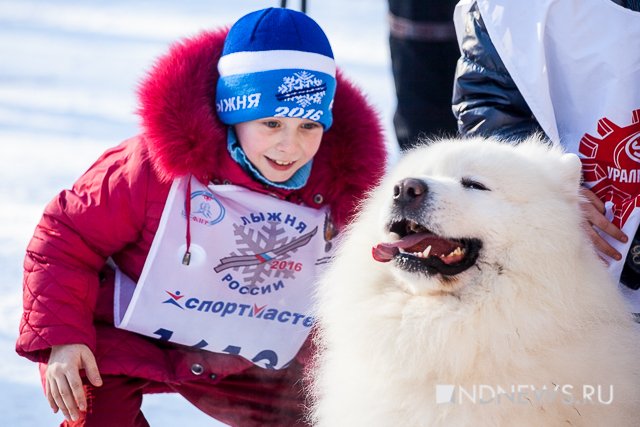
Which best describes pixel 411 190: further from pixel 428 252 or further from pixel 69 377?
pixel 69 377

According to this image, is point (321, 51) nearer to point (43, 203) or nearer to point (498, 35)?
point (498, 35)

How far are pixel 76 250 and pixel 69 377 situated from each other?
0.40 metres

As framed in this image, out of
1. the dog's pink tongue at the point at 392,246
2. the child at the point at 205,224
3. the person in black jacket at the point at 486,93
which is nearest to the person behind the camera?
the dog's pink tongue at the point at 392,246

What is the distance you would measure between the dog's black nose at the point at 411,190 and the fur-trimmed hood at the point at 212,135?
0.84 m

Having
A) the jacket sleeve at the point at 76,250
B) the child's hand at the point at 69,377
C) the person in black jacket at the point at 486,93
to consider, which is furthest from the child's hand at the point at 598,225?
the child's hand at the point at 69,377

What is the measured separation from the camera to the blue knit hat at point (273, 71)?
300 cm

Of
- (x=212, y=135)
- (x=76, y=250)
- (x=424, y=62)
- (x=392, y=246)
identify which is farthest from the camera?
(x=424, y=62)

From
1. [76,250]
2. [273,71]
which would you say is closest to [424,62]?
[273,71]

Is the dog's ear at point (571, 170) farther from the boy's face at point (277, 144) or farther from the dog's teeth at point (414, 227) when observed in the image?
the boy's face at point (277, 144)

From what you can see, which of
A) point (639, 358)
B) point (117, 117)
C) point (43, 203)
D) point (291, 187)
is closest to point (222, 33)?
point (291, 187)

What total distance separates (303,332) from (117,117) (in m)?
4.29

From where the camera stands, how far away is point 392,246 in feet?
7.70

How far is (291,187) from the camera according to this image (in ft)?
10.2

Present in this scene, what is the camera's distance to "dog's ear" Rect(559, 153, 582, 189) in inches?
94.6
